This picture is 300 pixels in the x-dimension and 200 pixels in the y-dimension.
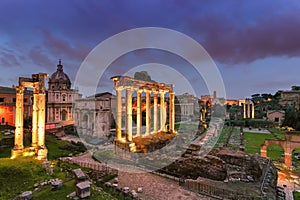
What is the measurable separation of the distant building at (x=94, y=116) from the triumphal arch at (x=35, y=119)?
62.3 feet

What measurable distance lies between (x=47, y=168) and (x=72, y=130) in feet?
87.1

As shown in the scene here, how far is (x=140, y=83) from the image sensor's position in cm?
2180

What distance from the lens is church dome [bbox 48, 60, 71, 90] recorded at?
144 ft

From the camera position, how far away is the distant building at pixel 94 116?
117 ft

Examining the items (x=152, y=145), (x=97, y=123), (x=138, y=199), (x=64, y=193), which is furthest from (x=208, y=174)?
(x=97, y=123)

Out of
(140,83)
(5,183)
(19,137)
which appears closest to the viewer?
(5,183)

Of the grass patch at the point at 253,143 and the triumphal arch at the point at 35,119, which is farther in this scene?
the grass patch at the point at 253,143

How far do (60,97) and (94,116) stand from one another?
1422 centimetres

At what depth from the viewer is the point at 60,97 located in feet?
143

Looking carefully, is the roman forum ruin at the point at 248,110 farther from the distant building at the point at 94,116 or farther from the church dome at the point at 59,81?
the church dome at the point at 59,81

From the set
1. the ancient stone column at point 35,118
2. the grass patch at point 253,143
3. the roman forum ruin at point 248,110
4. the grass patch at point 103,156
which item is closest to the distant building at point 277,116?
the roman forum ruin at point 248,110

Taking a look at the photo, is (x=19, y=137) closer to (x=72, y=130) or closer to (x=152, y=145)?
(x=152, y=145)

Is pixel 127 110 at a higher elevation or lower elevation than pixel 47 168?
higher

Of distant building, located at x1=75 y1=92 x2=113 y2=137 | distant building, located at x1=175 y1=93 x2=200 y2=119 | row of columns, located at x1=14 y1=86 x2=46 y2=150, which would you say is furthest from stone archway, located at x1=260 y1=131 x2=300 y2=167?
distant building, located at x1=175 y1=93 x2=200 y2=119
